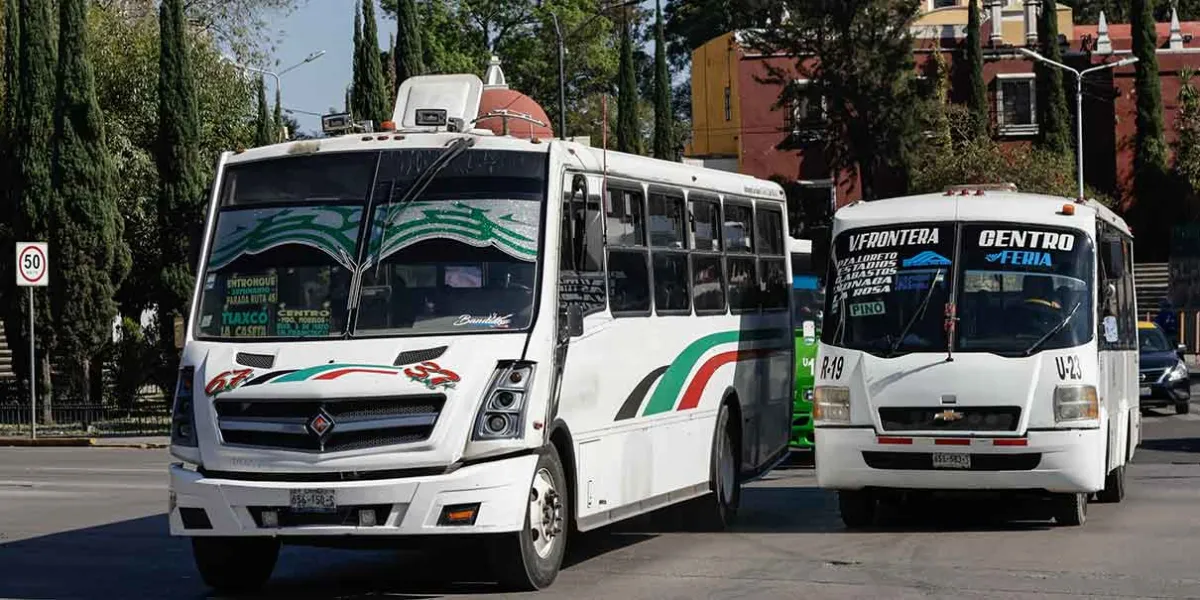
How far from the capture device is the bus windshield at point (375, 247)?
37.6 ft

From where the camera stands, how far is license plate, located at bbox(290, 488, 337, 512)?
10.7 metres

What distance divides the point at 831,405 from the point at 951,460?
3.47ft

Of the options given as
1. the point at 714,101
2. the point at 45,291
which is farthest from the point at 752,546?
the point at 714,101

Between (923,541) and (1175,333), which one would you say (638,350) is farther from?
(1175,333)

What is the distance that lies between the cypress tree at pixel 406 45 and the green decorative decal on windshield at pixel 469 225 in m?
41.1

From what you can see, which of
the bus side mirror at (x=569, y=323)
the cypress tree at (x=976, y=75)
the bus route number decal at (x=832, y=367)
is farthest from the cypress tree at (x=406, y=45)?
the bus side mirror at (x=569, y=323)

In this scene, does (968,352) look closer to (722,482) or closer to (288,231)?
(722,482)

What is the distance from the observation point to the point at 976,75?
65.2 meters

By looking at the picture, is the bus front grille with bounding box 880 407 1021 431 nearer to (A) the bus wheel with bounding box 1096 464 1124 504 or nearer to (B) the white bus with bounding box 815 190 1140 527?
(B) the white bus with bounding box 815 190 1140 527

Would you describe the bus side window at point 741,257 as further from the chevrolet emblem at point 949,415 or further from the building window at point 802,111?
the building window at point 802,111

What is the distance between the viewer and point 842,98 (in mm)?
60875

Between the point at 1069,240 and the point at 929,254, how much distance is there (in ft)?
3.62

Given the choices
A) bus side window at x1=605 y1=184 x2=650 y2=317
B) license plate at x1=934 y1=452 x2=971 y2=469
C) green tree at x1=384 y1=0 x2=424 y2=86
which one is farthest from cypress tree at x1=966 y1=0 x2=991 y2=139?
bus side window at x1=605 y1=184 x2=650 y2=317

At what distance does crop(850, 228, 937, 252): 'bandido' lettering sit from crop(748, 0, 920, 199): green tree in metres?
45.5
